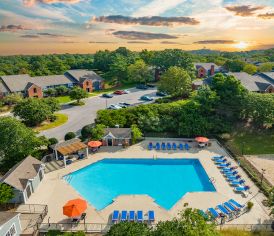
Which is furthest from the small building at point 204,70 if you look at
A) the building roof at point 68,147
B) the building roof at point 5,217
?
the building roof at point 5,217

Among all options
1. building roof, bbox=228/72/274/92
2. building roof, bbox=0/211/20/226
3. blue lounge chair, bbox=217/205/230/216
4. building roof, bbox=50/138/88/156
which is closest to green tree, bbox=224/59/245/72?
building roof, bbox=228/72/274/92

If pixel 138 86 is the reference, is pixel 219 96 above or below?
above

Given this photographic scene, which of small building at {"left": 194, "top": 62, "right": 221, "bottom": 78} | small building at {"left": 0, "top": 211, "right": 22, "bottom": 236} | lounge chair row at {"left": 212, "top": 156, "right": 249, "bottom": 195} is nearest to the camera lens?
small building at {"left": 0, "top": 211, "right": 22, "bottom": 236}

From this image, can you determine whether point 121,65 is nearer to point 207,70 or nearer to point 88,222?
point 207,70

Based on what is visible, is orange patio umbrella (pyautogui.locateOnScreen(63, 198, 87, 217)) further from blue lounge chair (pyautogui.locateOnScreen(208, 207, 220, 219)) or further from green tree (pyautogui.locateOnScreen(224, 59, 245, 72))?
green tree (pyautogui.locateOnScreen(224, 59, 245, 72))

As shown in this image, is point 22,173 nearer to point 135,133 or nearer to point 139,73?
point 135,133

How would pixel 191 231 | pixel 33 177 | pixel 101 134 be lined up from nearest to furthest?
1. pixel 191 231
2. pixel 33 177
3. pixel 101 134

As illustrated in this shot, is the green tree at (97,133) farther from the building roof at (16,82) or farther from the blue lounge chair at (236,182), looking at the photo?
the building roof at (16,82)

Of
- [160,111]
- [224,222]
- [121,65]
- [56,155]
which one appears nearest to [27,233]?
[56,155]

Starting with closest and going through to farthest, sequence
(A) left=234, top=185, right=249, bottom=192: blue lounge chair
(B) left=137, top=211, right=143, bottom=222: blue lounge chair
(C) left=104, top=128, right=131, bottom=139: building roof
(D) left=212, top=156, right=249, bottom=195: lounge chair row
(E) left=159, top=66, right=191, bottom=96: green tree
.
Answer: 1. (B) left=137, top=211, right=143, bottom=222: blue lounge chair
2. (A) left=234, top=185, right=249, bottom=192: blue lounge chair
3. (D) left=212, top=156, right=249, bottom=195: lounge chair row
4. (C) left=104, top=128, right=131, bottom=139: building roof
5. (E) left=159, top=66, right=191, bottom=96: green tree
